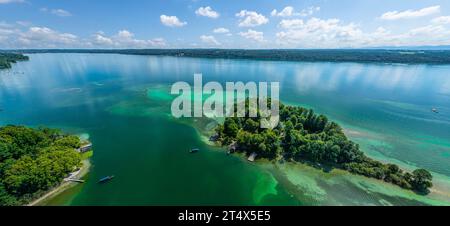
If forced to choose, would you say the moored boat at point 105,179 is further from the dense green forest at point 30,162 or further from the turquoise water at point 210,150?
the dense green forest at point 30,162

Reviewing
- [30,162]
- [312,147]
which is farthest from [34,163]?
[312,147]

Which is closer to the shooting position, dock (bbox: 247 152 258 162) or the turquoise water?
the turquoise water

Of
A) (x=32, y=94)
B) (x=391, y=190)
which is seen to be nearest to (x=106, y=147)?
(x=391, y=190)

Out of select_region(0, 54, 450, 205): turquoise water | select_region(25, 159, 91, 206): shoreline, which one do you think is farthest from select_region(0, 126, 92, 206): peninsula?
select_region(0, 54, 450, 205): turquoise water

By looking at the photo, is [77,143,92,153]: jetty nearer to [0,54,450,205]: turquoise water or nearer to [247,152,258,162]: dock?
[0,54,450,205]: turquoise water

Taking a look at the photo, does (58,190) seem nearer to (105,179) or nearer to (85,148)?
(105,179)

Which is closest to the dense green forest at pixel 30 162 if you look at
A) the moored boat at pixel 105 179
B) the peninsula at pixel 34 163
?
the peninsula at pixel 34 163
